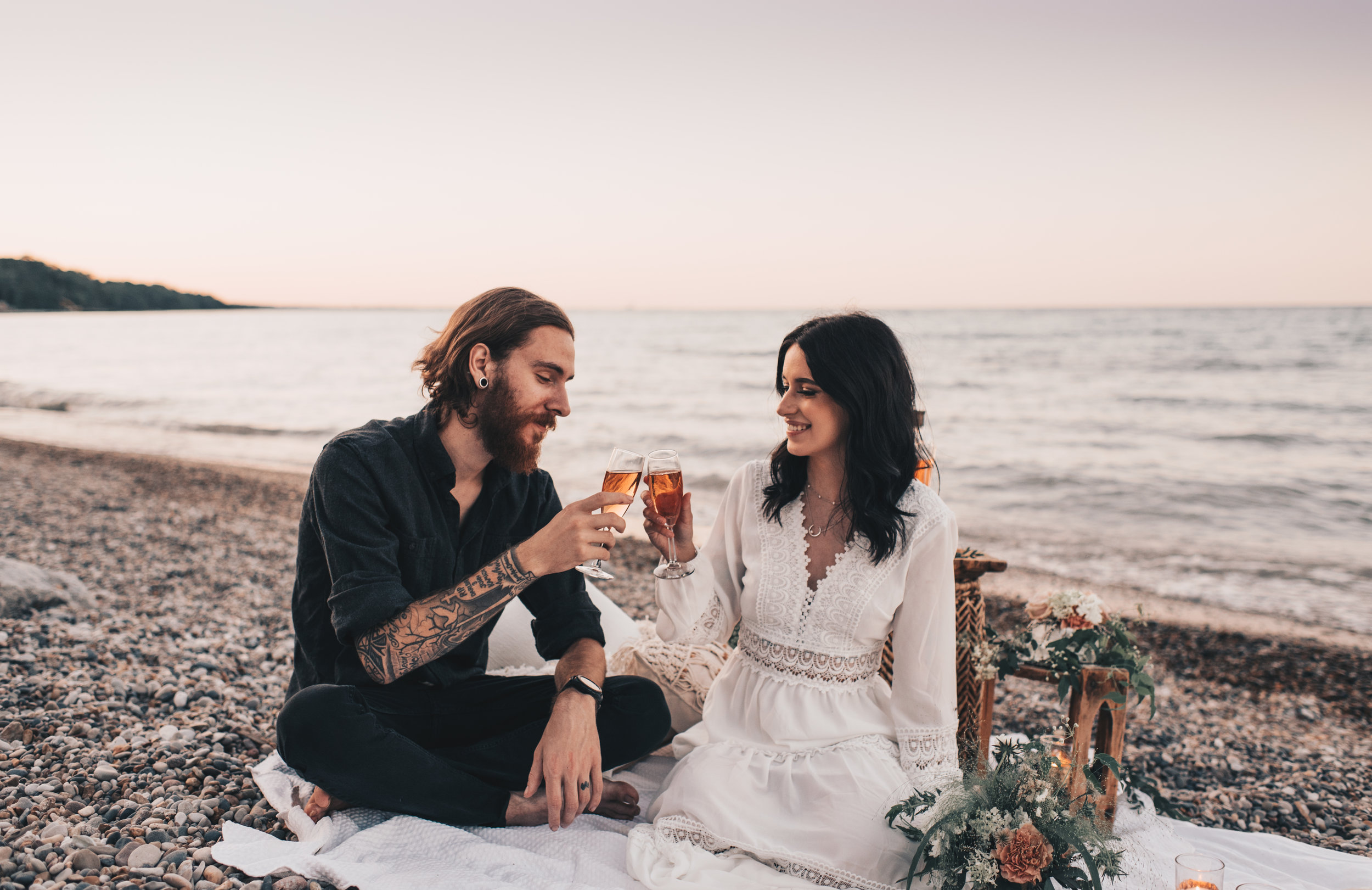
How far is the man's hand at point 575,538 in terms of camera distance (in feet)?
7.97

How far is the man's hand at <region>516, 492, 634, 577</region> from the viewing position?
243cm

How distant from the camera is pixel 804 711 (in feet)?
9.25

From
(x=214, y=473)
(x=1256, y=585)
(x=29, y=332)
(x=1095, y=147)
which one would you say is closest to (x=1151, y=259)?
(x=1095, y=147)

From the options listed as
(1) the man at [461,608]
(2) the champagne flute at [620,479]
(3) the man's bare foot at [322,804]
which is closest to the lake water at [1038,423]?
(2) the champagne flute at [620,479]

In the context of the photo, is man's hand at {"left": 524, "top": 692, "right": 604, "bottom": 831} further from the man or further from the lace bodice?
the lace bodice

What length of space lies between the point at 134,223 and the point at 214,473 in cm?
1968

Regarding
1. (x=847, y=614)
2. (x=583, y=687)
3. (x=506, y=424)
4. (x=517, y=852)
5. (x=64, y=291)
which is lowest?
(x=517, y=852)

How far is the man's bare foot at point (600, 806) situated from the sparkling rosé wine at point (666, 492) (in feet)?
3.88

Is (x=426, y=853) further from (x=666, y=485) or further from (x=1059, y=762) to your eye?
(x=1059, y=762)

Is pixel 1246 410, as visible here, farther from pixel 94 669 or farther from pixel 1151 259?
pixel 94 669

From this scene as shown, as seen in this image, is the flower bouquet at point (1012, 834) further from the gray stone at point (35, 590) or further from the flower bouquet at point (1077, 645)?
the gray stone at point (35, 590)

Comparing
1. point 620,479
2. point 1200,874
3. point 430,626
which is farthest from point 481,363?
point 1200,874

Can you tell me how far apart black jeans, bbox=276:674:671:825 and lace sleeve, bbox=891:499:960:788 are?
1.08 meters

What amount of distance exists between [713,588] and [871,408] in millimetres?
962
